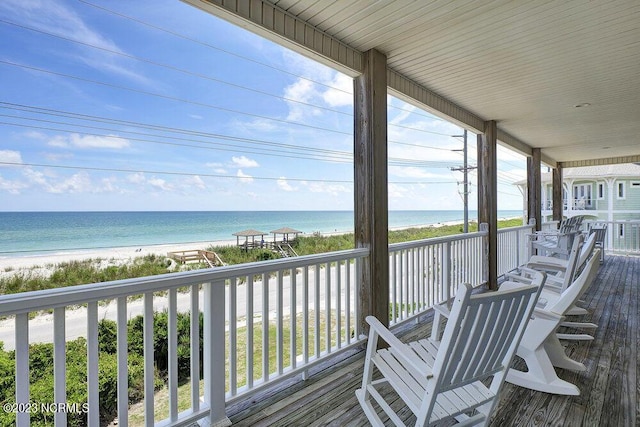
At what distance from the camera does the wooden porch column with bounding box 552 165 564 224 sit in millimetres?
8758

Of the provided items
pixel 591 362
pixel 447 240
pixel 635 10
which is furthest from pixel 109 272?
pixel 635 10

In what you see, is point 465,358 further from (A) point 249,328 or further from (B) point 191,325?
(B) point 191,325

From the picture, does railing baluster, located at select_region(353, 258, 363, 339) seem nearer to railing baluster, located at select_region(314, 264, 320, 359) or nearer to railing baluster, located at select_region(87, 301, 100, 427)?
railing baluster, located at select_region(314, 264, 320, 359)

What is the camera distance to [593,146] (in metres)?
7.11

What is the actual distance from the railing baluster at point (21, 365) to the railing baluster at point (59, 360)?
0.29ft

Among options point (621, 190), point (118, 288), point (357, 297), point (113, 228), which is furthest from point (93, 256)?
point (621, 190)

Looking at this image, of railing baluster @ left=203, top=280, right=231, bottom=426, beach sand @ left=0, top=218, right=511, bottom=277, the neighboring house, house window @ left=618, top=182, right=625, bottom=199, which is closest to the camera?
beach sand @ left=0, top=218, right=511, bottom=277

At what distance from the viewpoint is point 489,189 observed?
16.0 ft

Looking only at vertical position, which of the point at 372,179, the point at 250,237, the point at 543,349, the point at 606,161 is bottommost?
the point at 543,349

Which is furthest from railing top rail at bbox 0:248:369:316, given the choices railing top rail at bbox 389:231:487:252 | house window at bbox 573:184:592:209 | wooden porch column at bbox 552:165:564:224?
house window at bbox 573:184:592:209

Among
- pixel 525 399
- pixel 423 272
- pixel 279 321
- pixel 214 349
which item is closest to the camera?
pixel 214 349

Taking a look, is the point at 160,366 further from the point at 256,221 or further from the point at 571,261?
the point at 571,261

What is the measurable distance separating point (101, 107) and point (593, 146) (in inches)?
359

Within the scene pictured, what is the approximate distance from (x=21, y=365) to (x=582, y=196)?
1886 centimetres
